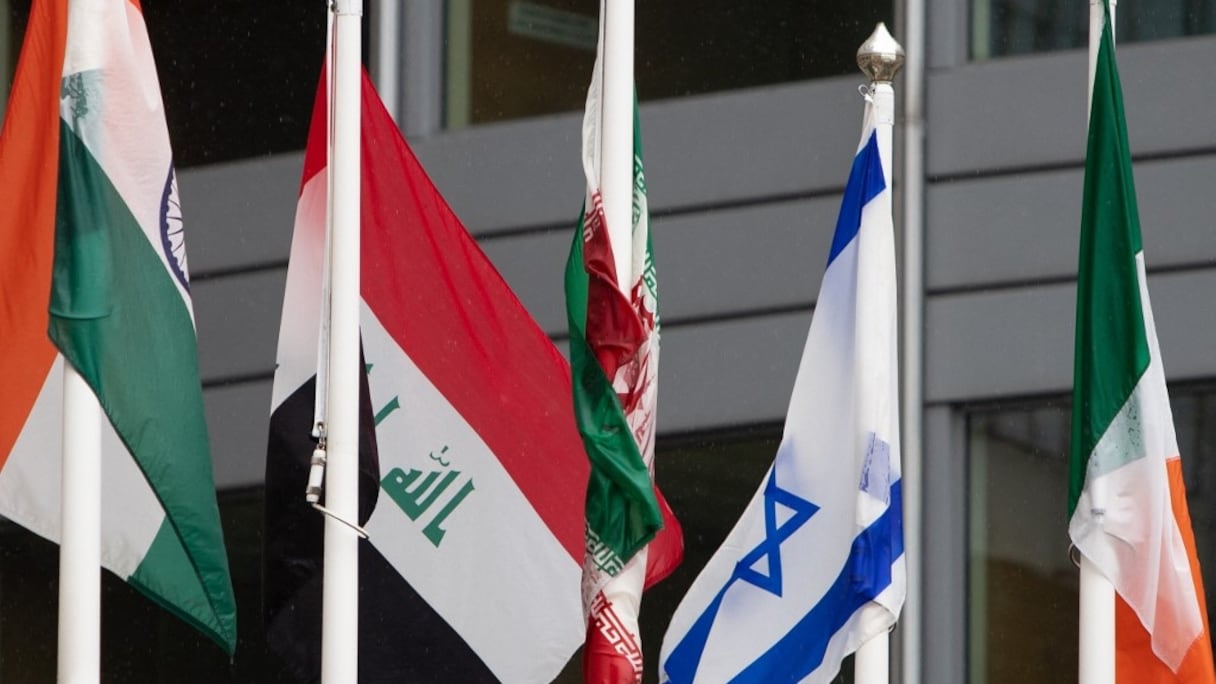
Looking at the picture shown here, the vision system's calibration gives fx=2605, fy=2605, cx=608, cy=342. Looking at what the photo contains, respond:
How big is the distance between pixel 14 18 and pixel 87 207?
5.70 m

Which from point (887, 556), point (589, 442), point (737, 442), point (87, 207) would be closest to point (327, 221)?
point (87, 207)

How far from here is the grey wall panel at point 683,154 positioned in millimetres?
12398

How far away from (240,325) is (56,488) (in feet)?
10.8

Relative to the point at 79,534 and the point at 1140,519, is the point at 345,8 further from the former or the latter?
the point at 1140,519

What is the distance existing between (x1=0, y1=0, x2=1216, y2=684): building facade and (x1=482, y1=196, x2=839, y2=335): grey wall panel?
13 mm

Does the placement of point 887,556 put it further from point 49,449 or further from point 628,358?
point 49,449

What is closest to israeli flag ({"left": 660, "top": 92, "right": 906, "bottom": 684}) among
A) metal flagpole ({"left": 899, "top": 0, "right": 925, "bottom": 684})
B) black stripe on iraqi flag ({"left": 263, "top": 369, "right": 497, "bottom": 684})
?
black stripe on iraqi flag ({"left": 263, "top": 369, "right": 497, "bottom": 684})

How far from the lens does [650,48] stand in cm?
1282

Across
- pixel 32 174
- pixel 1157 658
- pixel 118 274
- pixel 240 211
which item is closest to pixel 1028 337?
pixel 1157 658

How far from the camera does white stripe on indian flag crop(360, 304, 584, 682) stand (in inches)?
403

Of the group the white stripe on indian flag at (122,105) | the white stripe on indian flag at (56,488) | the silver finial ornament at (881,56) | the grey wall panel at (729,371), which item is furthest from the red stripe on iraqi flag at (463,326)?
the grey wall panel at (729,371)

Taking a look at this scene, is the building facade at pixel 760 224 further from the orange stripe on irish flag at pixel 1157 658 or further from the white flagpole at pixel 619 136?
the white flagpole at pixel 619 136

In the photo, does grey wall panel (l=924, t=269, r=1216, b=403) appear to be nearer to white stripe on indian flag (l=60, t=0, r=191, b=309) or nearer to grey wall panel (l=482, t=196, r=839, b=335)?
grey wall panel (l=482, t=196, r=839, b=335)

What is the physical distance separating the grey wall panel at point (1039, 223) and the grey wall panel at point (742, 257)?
57 centimetres
